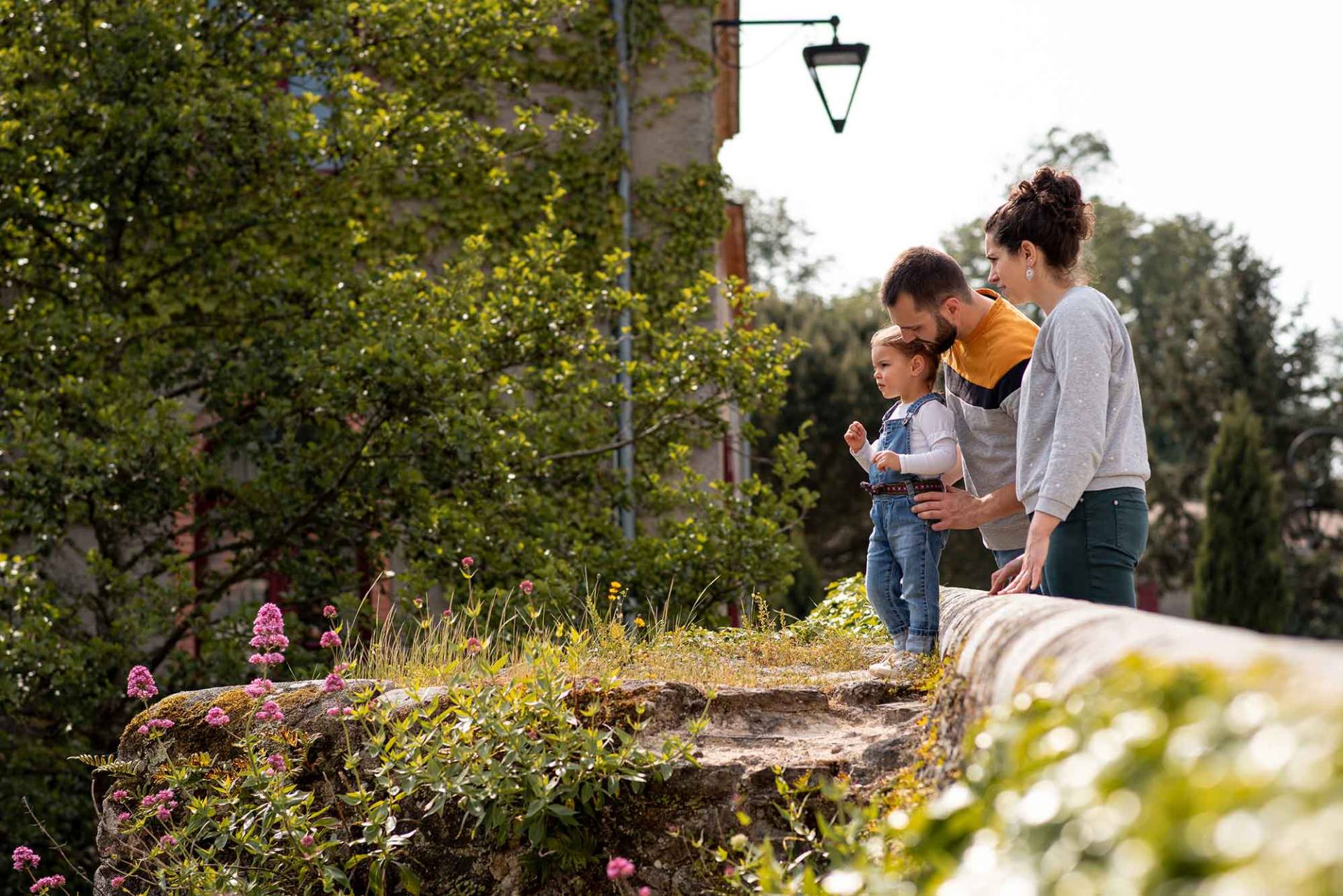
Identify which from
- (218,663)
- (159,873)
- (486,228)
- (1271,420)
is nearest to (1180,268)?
(1271,420)

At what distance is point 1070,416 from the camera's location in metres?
3.48

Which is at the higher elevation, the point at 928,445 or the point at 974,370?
the point at 974,370

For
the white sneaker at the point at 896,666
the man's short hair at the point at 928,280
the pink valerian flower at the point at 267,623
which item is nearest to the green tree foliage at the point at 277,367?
the pink valerian flower at the point at 267,623

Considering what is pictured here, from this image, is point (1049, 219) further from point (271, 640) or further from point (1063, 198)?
point (271, 640)

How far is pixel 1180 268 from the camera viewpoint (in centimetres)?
4509

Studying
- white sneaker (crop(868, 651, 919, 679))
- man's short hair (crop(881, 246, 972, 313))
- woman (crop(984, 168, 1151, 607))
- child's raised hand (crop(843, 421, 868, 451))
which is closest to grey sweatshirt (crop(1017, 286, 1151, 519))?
woman (crop(984, 168, 1151, 607))

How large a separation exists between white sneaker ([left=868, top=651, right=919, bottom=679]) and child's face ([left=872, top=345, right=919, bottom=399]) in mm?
852

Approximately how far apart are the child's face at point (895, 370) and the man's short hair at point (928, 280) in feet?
1.07

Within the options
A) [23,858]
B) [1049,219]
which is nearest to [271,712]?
[23,858]

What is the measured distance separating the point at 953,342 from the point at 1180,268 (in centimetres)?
4415

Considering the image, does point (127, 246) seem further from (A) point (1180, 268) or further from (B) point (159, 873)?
(A) point (1180, 268)

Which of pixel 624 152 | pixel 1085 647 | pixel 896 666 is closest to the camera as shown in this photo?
pixel 1085 647

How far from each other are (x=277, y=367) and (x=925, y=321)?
17.7 ft

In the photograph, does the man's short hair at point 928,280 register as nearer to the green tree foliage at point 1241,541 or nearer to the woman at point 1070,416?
the woman at point 1070,416
